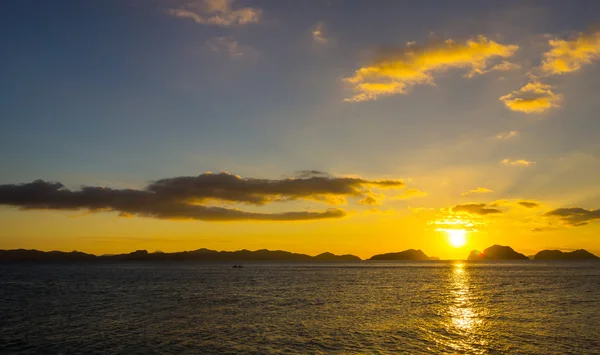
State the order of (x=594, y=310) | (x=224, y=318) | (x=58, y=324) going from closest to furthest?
(x=58, y=324) < (x=224, y=318) < (x=594, y=310)

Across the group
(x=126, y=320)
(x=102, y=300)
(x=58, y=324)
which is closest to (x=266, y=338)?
(x=126, y=320)

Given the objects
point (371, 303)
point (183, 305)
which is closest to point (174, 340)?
point (183, 305)

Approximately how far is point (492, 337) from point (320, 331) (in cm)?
1865

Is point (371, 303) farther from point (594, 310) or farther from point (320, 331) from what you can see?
point (594, 310)

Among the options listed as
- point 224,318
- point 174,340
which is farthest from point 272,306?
point 174,340

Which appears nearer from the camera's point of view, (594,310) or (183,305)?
(594,310)

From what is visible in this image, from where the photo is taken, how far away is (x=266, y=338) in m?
45.5

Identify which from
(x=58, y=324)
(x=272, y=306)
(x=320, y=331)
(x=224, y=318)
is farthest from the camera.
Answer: (x=272, y=306)

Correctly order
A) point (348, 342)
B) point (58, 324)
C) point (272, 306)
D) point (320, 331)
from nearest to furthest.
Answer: point (348, 342) < point (320, 331) < point (58, 324) < point (272, 306)

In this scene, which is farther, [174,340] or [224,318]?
[224,318]

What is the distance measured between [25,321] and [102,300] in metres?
25.4

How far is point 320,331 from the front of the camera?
49344 mm

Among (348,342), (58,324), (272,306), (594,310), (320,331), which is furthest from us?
(272,306)

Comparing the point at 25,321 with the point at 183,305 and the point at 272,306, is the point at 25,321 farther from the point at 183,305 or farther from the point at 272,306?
the point at 272,306
